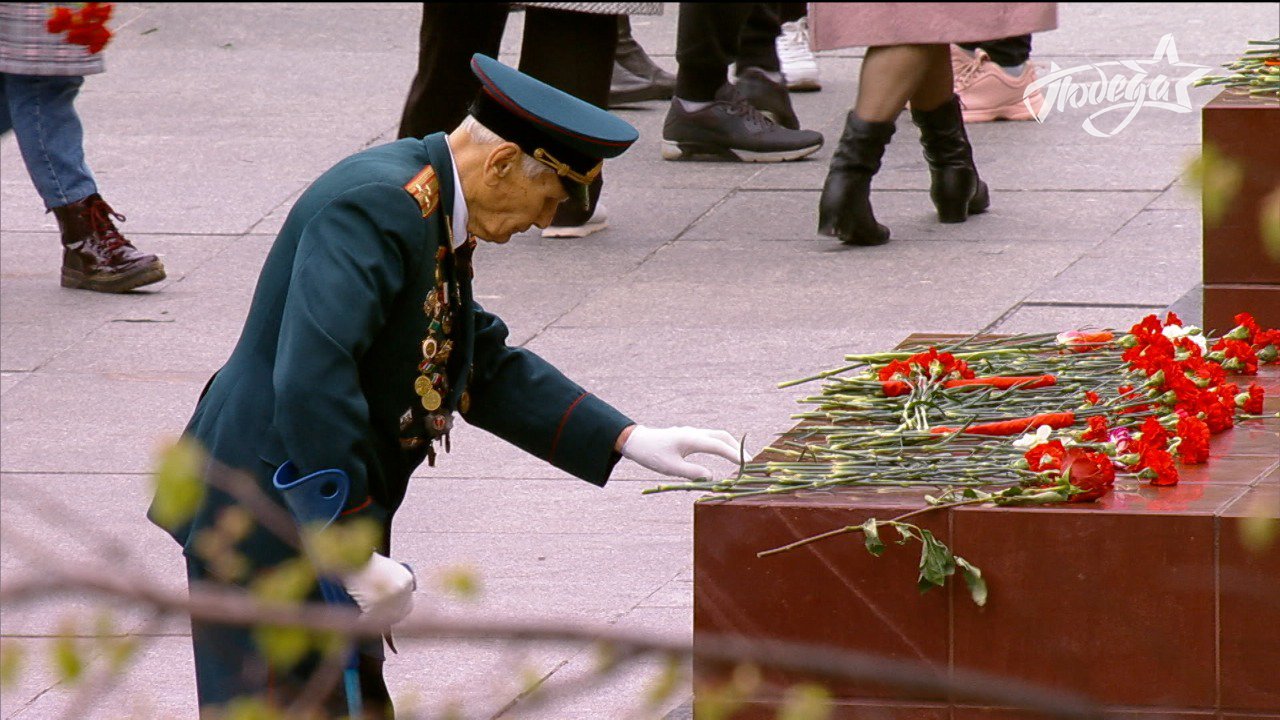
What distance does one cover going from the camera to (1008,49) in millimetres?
9117

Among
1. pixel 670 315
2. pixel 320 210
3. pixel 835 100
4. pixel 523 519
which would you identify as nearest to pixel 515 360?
pixel 320 210

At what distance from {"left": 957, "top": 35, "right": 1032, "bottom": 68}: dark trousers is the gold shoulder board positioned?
6086mm

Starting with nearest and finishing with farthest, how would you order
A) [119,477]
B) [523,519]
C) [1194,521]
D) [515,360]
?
[1194,521], [515,360], [523,519], [119,477]

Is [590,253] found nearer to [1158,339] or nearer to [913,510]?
[1158,339]

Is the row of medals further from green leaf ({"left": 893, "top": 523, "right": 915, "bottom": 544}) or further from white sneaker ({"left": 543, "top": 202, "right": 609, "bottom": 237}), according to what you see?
white sneaker ({"left": 543, "top": 202, "right": 609, "bottom": 237})

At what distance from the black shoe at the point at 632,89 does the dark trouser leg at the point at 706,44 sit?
1.28 meters

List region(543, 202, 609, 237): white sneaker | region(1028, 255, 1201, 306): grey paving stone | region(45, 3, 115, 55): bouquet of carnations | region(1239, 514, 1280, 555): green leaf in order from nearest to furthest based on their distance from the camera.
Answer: region(45, 3, 115, 55): bouquet of carnations → region(1239, 514, 1280, 555): green leaf → region(1028, 255, 1201, 306): grey paving stone → region(543, 202, 609, 237): white sneaker

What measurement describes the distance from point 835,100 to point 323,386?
696cm

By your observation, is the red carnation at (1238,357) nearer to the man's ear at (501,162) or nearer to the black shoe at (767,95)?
the man's ear at (501,162)

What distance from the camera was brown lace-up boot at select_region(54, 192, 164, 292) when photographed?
277 inches

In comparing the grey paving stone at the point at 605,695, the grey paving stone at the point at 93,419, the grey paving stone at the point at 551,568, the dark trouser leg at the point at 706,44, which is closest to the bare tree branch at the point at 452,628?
the grey paving stone at the point at 605,695

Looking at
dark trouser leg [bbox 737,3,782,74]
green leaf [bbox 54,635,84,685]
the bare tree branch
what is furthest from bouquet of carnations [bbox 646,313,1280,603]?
dark trouser leg [bbox 737,3,782,74]

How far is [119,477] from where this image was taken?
554 centimetres

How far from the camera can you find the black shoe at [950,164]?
289 inches
